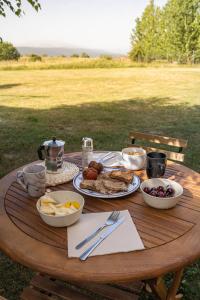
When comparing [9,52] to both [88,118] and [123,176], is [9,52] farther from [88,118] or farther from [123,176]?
[123,176]

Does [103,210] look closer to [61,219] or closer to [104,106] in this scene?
[61,219]

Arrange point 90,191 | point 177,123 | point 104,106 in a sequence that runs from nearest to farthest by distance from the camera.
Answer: point 90,191
point 177,123
point 104,106

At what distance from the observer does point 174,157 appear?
2188 mm

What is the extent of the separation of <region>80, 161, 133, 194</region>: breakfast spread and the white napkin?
19cm

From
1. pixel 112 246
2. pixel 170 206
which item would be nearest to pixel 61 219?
pixel 112 246

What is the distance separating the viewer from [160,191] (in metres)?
1.35

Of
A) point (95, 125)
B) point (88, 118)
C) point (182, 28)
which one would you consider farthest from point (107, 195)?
point (182, 28)

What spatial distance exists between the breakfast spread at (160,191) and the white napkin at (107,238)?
0.54ft

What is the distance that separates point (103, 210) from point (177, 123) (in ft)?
18.7

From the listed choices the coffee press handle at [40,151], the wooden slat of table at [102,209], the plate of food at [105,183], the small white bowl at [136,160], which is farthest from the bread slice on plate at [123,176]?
the coffee press handle at [40,151]

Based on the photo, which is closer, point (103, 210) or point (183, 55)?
point (103, 210)

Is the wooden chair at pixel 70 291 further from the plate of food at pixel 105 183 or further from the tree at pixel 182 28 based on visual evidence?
the tree at pixel 182 28

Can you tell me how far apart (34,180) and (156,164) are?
68 centimetres

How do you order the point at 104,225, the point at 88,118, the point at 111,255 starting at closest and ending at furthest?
1. the point at 111,255
2. the point at 104,225
3. the point at 88,118
